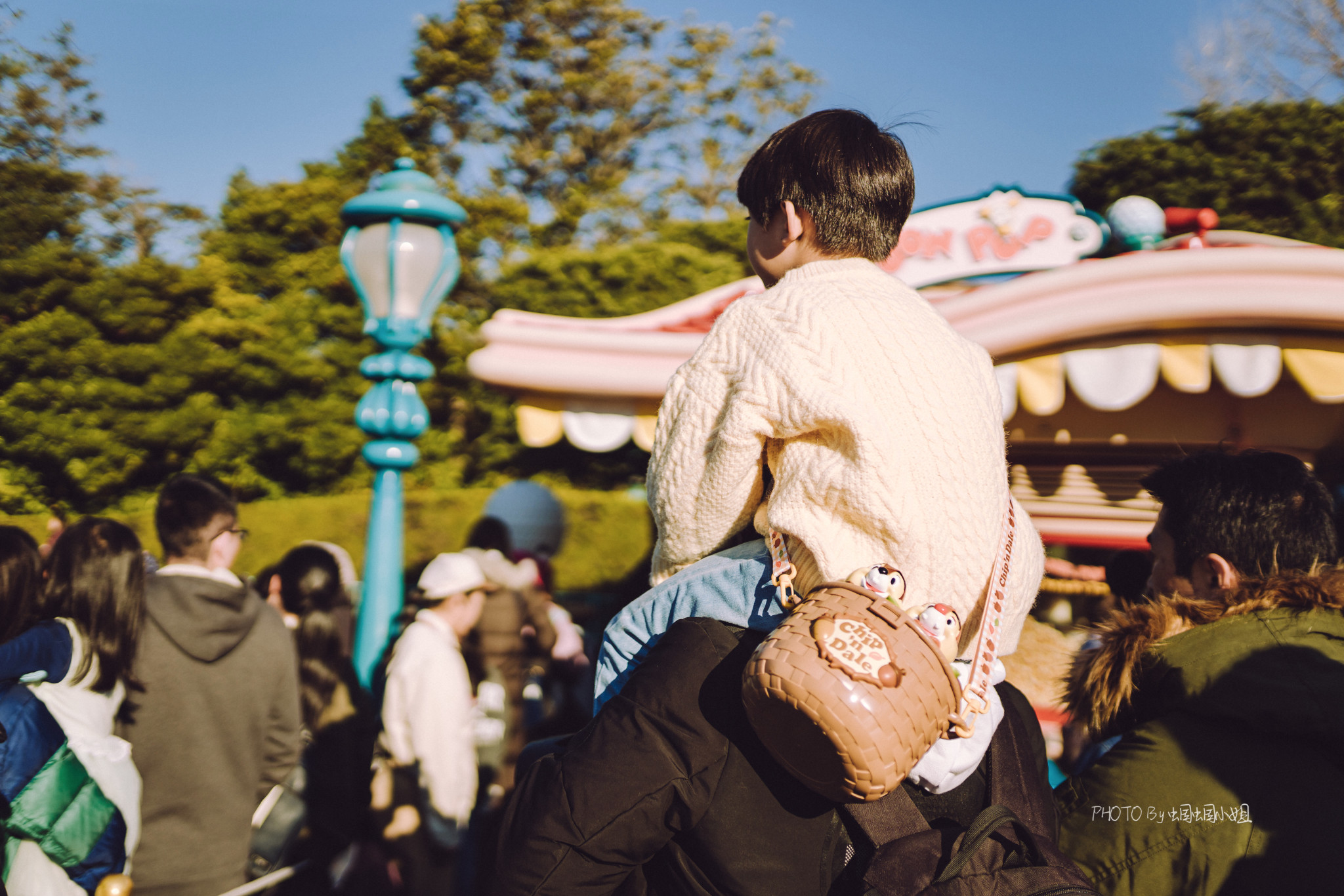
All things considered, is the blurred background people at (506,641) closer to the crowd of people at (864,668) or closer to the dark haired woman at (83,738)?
the dark haired woman at (83,738)

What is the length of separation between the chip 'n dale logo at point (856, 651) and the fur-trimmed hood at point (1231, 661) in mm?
828

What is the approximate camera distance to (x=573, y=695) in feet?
17.0

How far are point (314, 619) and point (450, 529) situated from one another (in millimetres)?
8274

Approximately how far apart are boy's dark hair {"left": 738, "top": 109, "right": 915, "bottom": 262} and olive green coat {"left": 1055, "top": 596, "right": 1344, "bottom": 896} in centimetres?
90

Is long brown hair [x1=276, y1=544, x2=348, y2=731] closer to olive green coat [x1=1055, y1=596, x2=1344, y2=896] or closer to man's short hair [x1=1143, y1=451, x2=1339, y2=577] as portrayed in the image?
olive green coat [x1=1055, y1=596, x2=1344, y2=896]

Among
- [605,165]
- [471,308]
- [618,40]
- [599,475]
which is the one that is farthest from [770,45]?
[599,475]

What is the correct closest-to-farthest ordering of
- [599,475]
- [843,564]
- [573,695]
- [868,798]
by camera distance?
[868,798], [843,564], [573,695], [599,475]

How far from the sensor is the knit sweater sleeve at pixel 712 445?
1.08m

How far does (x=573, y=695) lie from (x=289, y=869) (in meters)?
2.30

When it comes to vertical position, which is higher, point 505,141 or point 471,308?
point 505,141

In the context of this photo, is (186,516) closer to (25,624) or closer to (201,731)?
(25,624)

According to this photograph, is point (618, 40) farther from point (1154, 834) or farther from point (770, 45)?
point (1154, 834)

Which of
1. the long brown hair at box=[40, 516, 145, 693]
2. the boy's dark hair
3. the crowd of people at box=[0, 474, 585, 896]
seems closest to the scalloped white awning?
the boy's dark hair

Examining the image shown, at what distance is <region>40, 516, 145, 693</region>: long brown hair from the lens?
88.5 inches
